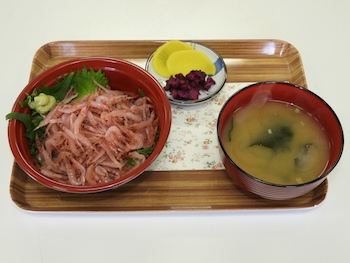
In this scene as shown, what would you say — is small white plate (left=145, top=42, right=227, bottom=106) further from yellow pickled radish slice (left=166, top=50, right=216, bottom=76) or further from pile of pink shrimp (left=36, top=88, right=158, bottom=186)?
pile of pink shrimp (left=36, top=88, right=158, bottom=186)

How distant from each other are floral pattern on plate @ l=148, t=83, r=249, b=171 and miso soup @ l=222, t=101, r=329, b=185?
13 cm

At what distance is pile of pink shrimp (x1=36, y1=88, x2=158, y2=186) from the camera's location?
1301 mm

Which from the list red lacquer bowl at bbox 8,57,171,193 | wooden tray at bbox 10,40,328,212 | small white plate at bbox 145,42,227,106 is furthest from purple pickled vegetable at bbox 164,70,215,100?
wooden tray at bbox 10,40,328,212

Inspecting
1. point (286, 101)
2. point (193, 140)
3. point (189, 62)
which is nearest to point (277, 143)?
point (286, 101)

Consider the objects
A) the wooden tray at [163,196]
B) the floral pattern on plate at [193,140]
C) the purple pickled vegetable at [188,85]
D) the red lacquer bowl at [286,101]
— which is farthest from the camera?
the purple pickled vegetable at [188,85]

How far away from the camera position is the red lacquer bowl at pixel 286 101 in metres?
1.15

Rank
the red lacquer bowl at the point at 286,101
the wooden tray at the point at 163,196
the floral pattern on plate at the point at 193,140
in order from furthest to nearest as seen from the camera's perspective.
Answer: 1. the floral pattern on plate at the point at 193,140
2. the wooden tray at the point at 163,196
3. the red lacquer bowl at the point at 286,101

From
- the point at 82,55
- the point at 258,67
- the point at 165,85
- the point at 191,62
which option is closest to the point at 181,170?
the point at 165,85

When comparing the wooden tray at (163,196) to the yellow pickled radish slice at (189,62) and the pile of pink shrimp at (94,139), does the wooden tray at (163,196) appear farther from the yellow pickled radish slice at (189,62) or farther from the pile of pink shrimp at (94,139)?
the yellow pickled radish slice at (189,62)

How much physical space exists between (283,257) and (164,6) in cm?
132

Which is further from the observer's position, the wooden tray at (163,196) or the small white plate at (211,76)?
the small white plate at (211,76)

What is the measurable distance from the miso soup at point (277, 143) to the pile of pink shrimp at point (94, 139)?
11.5 inches

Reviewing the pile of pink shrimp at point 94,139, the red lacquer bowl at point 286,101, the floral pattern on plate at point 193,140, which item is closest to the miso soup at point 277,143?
the red lacquer bowl at point 286,101

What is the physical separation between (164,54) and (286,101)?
0.53 metres
